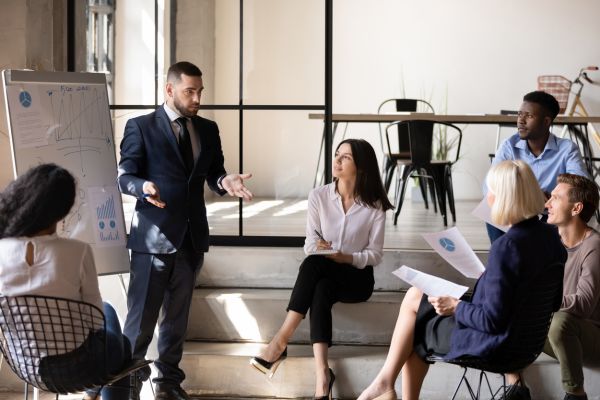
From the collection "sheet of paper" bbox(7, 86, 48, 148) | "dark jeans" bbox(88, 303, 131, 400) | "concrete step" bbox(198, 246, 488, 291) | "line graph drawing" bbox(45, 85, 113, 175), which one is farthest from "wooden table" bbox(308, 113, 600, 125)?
"dark jeans" bbox(88, 303, 131, 400)

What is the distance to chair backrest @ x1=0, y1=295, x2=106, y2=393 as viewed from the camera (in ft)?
9.64

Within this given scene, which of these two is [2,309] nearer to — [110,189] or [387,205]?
[110,189]

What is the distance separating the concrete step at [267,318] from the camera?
4.71 metres

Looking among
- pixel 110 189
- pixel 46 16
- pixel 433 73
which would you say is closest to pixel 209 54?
pixel 46 16

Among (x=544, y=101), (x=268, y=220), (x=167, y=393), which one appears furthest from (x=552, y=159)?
(x=167, y=393)

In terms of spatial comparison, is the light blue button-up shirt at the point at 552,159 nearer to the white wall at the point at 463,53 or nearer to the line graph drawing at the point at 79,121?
the line graph drawing at the point at 79,121

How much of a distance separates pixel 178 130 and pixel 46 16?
160 centimetres

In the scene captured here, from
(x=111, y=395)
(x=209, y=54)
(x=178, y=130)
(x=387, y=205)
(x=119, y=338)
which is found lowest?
(x=111, y=395)

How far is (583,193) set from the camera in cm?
405

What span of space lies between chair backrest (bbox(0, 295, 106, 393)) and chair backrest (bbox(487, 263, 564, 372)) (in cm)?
146

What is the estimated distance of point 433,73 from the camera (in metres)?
10.2

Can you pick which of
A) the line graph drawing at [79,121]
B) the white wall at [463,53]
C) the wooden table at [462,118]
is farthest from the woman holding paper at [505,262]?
the white wall at [463,53]

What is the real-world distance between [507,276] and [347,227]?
1.43 meters

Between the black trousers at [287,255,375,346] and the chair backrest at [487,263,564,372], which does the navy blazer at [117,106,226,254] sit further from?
the chair backrest at [487,263,564,372]
